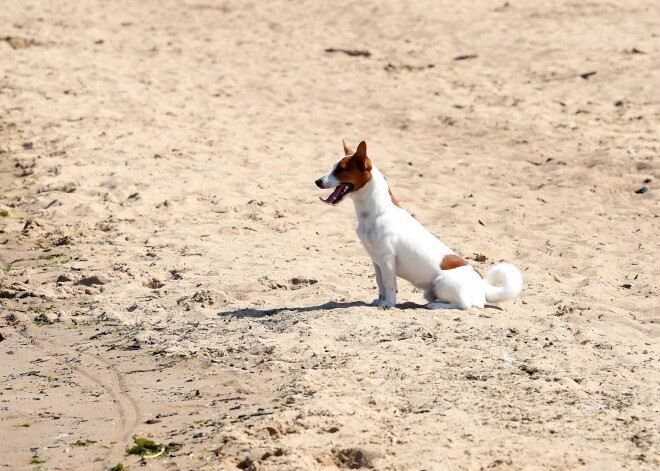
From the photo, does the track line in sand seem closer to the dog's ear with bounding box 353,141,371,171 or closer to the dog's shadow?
the dog's shadow

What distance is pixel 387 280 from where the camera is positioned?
7.56m

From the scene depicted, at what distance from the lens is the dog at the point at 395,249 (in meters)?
7.39

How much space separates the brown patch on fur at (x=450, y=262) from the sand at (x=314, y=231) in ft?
1.16

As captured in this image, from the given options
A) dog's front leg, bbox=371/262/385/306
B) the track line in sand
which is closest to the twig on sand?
dog's front leg, bbox=371/262/385/306

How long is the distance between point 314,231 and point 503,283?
2.70 metres

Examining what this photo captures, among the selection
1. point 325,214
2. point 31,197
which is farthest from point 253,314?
point 31,197

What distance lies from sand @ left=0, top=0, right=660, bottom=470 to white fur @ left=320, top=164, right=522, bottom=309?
200 mm

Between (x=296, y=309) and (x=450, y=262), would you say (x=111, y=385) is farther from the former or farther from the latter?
(x=450, y=262)

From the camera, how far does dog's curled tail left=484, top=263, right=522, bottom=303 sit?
7695 mm

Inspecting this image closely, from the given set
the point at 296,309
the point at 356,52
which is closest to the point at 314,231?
the point at 296,309

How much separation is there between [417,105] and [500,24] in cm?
409

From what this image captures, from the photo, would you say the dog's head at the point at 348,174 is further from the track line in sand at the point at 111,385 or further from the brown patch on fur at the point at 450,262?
the track line in sand at the point at 111,385

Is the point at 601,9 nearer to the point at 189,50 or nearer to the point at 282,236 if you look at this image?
the point at 189,50

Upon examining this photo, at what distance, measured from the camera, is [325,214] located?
10.5 metres
